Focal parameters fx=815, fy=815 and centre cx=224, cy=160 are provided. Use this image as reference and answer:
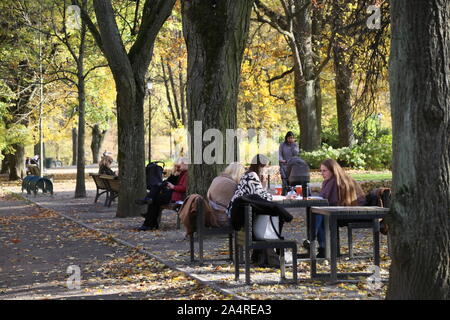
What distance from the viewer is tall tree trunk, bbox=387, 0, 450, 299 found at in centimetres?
699

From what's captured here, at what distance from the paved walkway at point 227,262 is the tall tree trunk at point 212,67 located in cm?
155

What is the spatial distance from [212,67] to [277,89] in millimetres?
34301

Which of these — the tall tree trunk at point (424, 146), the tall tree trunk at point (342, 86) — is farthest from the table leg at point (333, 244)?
the tall tree trunk at point (342, 86)

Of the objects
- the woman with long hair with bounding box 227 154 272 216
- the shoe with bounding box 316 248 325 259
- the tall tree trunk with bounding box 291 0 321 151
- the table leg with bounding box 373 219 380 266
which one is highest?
the tall tree trunk with bounding box 291 0 321 151

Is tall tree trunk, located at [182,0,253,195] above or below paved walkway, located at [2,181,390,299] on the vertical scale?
above

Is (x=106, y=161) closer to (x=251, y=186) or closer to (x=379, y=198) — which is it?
(x=379, y=198)

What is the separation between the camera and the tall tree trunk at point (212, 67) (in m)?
14.8

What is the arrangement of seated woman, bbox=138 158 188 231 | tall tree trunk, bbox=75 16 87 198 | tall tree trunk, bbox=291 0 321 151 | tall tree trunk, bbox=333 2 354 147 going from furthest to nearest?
tall tree trunk, bbox=291 0 321 151 → tall tree trunk, bbox=333 2 354 147 → tall tree trunk, bbox=75 16 87 198 → seated woman, bbox=138 158 188 231

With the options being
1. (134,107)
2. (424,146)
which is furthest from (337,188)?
(134,107)

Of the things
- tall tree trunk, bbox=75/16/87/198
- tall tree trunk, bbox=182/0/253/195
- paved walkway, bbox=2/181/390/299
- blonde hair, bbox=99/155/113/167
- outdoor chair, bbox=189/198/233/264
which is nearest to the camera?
paved walkway, bbox=2/181/390/299

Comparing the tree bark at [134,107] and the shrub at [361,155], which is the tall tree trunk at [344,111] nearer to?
the shrub at [361,155]

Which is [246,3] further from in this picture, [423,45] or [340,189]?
[423,45]

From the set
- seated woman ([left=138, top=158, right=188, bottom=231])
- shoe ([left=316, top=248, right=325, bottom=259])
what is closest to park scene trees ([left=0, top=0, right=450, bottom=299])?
shoe ([left=316, top=248, right=325, bottom=259])

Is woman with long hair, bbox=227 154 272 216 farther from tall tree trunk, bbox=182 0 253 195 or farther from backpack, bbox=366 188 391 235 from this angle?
tall tree trunk, bbox=182 0 253 195
